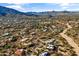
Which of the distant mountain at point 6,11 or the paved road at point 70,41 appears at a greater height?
the distant mountain at point 6,11

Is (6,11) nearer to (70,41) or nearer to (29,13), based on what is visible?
(29,13)

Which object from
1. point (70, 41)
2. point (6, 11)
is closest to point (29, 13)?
point (6, 11)

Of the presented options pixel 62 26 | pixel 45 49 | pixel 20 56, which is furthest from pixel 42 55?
pixel 62 26

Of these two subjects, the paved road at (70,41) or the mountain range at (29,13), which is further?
the mountain range at (29,13)

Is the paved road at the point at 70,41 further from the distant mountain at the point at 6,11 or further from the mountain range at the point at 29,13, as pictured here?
the distant mountain at the point at 6,11

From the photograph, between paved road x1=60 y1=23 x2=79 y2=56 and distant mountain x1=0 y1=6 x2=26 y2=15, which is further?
distant mountain x1=0 y1=6 x2=26 y2=15

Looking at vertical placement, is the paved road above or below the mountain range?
below

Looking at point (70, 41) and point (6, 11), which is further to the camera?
point (6, 11)

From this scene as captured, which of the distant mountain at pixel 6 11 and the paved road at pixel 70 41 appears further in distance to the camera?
the distant mountain at pixel 6 11

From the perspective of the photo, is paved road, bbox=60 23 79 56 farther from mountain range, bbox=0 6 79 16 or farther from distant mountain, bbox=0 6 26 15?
distant mountain, bbox=0 6 26 15

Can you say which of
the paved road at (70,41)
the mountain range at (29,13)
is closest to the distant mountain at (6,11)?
the mountain range at (29,13)

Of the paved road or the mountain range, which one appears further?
the mountain range

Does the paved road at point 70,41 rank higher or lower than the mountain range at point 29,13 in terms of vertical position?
lower

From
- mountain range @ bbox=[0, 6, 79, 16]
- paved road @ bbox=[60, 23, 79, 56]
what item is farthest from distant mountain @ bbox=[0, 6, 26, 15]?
paved road @ bbox=[60, 23, 79, 56]
